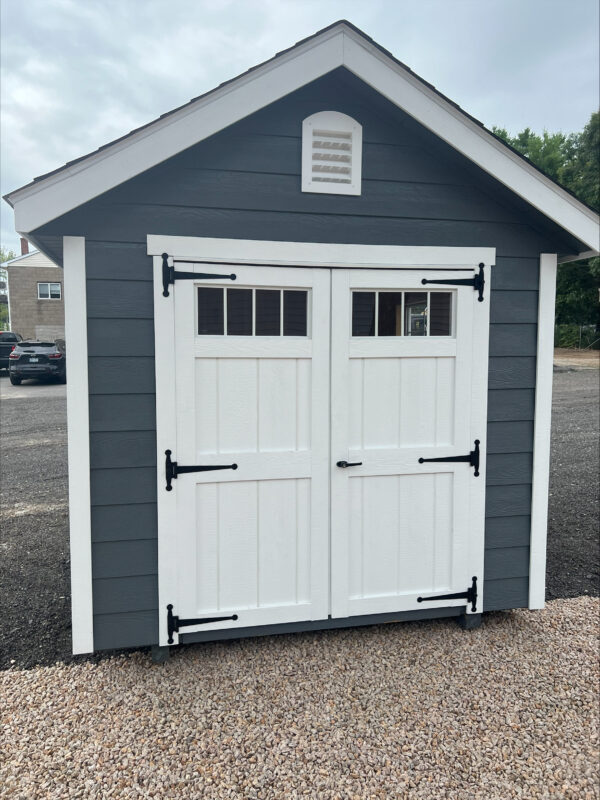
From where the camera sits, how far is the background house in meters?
25.7

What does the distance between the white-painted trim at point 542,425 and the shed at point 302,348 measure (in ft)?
0.06

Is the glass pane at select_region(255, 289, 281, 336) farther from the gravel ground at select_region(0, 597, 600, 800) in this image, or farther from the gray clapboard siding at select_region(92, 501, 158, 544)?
the gravel ground at select_region(0, 597, 600, 800)

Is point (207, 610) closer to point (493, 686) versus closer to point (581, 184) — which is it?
point (493, 686)

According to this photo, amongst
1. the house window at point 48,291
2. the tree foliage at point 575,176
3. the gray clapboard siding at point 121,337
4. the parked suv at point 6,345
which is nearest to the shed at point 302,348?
the gray clapboard siding at point 121,337

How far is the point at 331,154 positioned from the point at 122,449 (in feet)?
6.39

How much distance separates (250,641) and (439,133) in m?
3.04

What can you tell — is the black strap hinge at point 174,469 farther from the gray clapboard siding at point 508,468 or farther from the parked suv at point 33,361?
the parked suv at point 33,361

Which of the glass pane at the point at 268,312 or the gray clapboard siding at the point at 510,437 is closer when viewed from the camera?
the glass pane at the point at 268,312

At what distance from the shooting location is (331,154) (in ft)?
9.51

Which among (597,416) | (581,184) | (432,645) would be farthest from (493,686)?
(581,184)

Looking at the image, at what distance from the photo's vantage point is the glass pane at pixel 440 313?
3.10 metres

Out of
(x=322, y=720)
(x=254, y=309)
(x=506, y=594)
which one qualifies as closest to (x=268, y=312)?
(x=254, y=309)

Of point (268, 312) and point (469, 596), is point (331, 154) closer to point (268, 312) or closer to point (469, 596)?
point (268, 312)

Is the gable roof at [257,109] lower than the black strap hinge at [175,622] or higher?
higher
